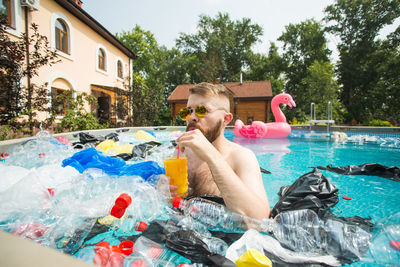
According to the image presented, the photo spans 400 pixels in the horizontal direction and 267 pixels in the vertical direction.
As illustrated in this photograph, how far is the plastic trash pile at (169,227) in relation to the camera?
1352 mm

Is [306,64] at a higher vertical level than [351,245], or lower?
higher

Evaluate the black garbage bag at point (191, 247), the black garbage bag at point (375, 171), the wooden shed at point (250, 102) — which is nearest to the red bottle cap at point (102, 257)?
the black garbage bag at point (191, 247)

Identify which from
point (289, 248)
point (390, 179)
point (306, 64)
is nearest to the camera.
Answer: point (289, 248)

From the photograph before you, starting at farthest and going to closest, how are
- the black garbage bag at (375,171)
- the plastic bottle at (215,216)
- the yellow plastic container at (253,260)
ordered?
the black garbage bag at (375,171), the plastic bottle at (215,216), the yellow plastic container at (253,260)

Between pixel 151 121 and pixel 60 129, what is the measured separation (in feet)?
21.1

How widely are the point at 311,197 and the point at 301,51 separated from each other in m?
36.6

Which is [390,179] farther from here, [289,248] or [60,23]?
[60,23]

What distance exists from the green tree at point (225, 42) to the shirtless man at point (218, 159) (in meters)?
32.9

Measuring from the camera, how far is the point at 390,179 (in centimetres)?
361

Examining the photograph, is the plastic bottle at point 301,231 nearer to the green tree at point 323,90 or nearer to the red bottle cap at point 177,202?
the red bottle cap at point 177,202

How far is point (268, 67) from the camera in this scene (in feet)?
111

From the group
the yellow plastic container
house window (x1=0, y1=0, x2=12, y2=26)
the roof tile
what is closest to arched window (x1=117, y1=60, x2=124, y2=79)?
the roof tile

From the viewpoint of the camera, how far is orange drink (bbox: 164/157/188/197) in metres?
1.99

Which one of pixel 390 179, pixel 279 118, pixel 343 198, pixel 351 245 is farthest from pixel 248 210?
pixel 279 118
